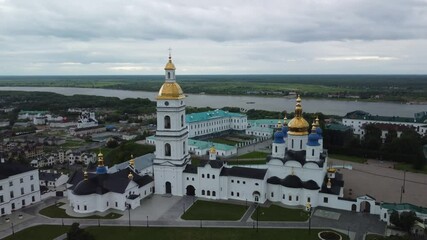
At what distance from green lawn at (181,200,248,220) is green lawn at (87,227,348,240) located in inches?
73.5

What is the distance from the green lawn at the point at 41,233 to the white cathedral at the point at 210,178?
2.80 m

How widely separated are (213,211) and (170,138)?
269 inches

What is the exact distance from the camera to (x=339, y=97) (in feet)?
424

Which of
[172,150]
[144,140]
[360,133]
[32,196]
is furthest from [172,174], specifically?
[360,133]

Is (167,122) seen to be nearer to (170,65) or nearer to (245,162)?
(170,65)

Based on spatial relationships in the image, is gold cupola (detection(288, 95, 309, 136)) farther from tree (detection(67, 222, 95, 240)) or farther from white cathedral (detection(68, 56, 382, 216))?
tree (detection(67, 222, 95, 240))

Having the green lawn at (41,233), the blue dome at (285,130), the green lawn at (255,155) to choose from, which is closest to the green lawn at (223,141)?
the green lawn at (255,155)

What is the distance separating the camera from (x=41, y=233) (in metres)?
23.2

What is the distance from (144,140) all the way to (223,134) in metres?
13.1

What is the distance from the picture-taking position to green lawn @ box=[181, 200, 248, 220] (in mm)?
25406

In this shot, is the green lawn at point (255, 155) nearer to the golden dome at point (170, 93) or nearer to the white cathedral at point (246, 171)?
the white cathedral at point (246, 171)

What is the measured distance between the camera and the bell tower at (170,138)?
2911 cm

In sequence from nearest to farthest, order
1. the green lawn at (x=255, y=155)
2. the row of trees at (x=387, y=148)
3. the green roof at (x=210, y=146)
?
the row of trees at (x=387, y=148) → the green lawn at (x=255, y=155) → the green roof at (x=210, y=146)

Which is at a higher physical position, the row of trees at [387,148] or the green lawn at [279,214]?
the row of trees at [387,148]
